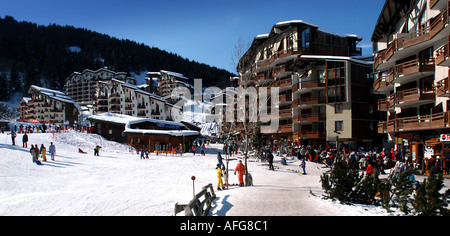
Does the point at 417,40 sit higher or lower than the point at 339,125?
higher

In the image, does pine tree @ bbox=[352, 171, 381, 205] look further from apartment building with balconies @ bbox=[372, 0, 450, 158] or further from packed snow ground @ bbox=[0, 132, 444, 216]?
apartment building with balconies @ bbox=[372, 0, 450, 158]

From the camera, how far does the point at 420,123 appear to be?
2133cm

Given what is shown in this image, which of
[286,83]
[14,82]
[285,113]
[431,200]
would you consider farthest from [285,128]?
[14,82]

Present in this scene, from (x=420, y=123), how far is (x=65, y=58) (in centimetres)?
16394

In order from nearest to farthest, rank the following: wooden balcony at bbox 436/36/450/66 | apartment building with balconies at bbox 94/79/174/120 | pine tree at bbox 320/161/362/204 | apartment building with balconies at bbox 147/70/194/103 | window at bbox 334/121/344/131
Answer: pine tree at bbox 320/161/362/204, wooden balcony at bbox 436/36/450/66, window at bbox 334/121/344/131, apartment building with balconies at bbox 94/79/174/120, apartment building with balconies at bbox 147/70/194/103

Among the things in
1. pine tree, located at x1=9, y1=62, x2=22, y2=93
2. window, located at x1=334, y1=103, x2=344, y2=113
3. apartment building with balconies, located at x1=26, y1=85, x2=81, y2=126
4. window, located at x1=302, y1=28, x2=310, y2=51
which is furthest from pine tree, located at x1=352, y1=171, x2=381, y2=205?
pine tree, located at x1=9, y1=62, x2=22, y2=93

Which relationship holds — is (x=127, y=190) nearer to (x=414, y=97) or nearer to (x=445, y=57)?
(x=445, y=57)

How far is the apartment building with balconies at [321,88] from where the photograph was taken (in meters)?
39.2

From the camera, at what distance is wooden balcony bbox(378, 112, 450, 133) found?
61.7ft

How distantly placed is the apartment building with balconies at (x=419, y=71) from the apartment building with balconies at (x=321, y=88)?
9.73 metres

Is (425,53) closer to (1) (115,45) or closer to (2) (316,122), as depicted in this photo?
(2) (316,122)

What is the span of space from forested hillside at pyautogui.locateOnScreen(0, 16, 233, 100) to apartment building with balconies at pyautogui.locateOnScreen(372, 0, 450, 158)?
10779 cm
